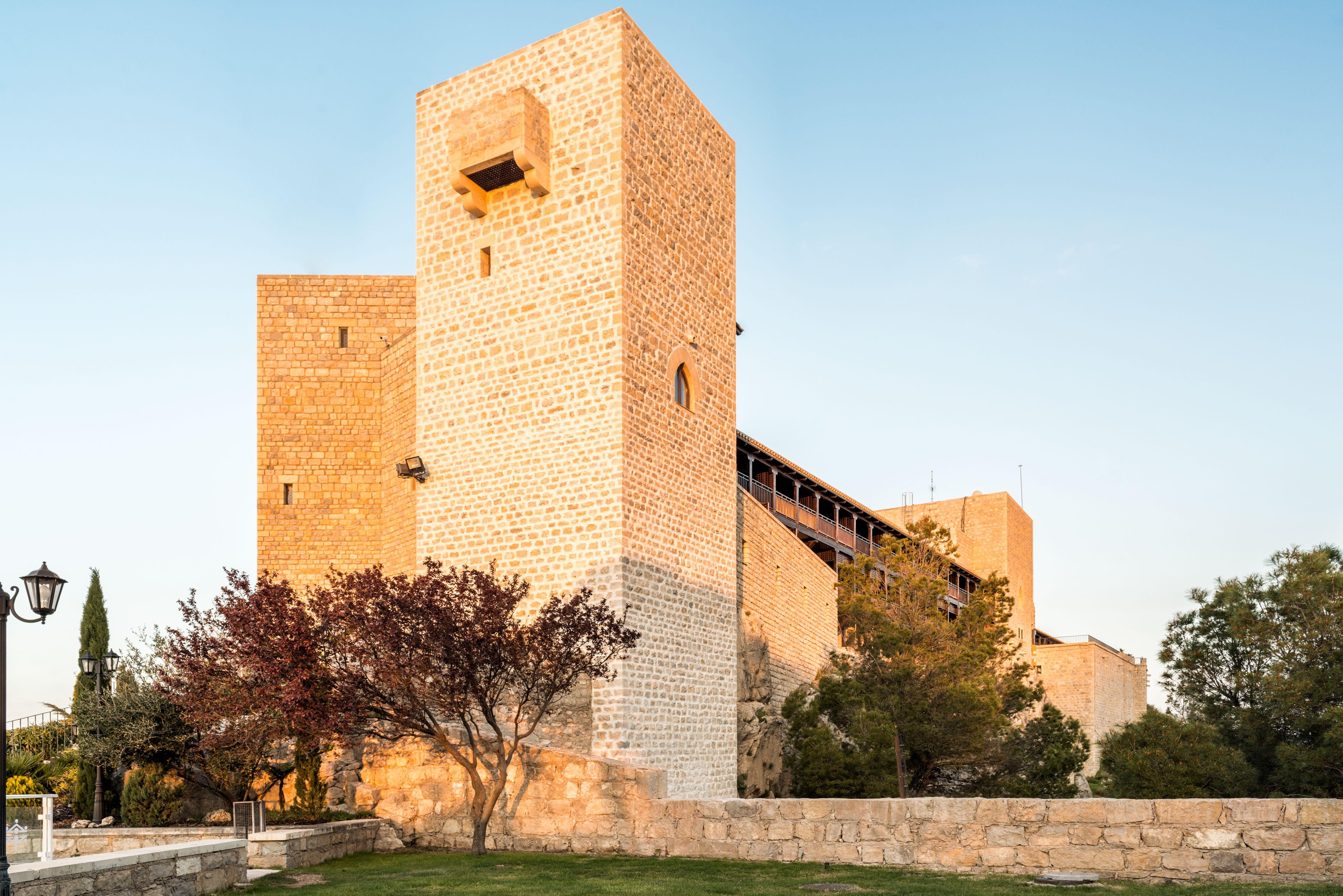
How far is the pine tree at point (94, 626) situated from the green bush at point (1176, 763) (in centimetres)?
1684

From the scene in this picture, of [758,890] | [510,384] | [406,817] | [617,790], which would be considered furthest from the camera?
[510,384]

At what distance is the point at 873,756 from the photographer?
775 inches

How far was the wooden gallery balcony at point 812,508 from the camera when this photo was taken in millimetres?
27422

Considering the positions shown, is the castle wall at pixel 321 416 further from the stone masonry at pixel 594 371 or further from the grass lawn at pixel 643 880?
the grass lawn at pixel 643 880

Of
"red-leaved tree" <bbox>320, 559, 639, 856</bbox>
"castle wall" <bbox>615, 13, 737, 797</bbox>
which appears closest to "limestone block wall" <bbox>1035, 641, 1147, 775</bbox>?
"castle wall" <bbox>615, 13, 737, 797</bbox>

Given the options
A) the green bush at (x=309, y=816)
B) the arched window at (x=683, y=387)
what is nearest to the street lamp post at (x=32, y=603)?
the green bush at (x=309, y=816)

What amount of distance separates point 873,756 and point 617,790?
886 cm

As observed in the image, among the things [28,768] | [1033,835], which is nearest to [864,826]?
[1033,835]

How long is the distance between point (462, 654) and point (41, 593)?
14.5ft

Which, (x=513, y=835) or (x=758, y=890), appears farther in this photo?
(x=513, y=835)

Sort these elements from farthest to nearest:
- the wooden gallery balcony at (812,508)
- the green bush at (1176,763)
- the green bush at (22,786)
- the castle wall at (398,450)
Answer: the wooden gallery balcony at (812,508) < the green bush at (1176,763) < the castle wall at (398,450) < the green bush at (22,786)

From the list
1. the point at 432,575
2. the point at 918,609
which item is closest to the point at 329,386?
the point at 432,575

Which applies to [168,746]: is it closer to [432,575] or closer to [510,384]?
[432,575]

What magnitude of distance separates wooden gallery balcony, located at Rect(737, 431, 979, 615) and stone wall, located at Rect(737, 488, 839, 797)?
2570 mm
